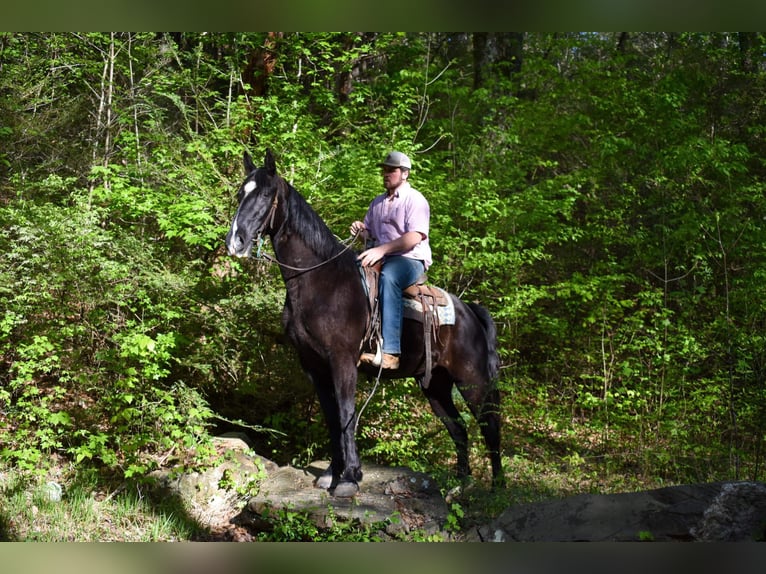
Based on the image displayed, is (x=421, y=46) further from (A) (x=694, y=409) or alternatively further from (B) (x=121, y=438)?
(B) (x=121, y=438)

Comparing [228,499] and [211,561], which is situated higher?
[211,561]

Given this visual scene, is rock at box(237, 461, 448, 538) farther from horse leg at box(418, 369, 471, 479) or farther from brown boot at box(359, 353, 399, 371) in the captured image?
brown boot at box(359, 353, 399, 371)

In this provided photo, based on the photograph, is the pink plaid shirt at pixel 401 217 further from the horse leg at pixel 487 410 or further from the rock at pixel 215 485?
the rock at pixel 215 485

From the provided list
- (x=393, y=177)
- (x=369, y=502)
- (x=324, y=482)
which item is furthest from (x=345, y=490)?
(x=393, y=177)

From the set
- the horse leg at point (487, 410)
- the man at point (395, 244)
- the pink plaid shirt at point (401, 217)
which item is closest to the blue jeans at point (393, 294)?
the man at point (395, 244)

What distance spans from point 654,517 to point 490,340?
2615 mm

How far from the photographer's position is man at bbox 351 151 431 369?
4988 mm

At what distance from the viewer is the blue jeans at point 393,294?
16.6 feet

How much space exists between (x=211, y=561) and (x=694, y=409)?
7711 millimetres

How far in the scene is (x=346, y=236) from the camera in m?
7.26

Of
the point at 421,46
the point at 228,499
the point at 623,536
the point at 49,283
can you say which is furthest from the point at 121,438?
the point at 421,46

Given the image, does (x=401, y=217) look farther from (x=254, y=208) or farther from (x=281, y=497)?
(x=281, y=497)

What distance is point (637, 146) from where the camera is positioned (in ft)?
29.6

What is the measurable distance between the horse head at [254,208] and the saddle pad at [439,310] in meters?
1.40
